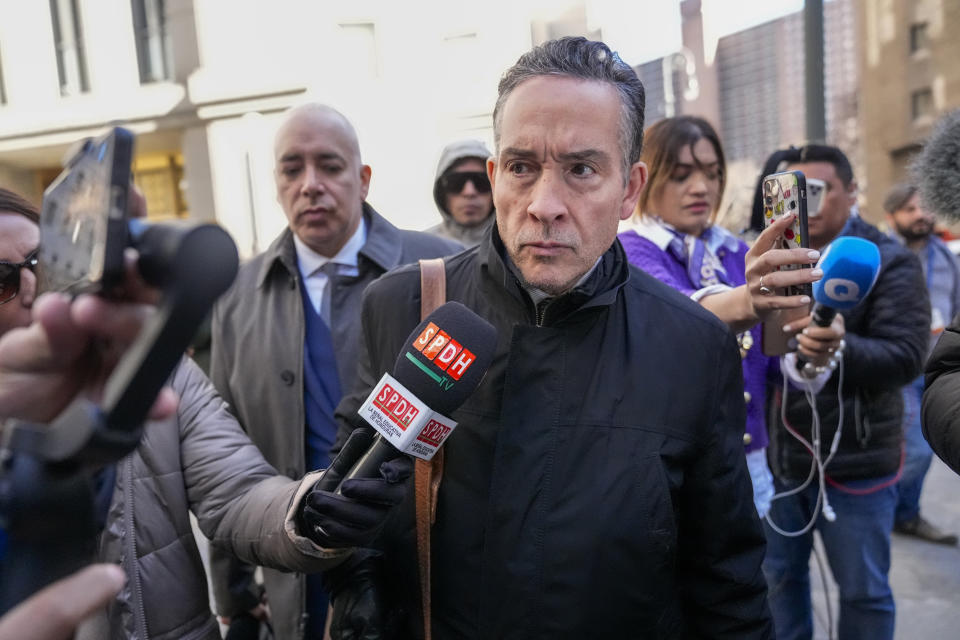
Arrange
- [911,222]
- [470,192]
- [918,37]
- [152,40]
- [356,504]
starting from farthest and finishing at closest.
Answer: [918,37] < [152,40] < [911,222] < [470,192] < [356,504]

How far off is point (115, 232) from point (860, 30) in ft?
138

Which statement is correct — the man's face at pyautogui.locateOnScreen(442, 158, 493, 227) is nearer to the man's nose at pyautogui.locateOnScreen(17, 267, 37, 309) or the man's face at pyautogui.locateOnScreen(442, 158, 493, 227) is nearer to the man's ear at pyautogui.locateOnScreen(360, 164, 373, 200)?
the man's ear at pyautogui.locateOnScreen(360, 164, 373, 200)

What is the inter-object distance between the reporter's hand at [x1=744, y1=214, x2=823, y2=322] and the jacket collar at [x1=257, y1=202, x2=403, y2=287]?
4.49 ft

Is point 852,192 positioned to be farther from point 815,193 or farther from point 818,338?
point 818,338

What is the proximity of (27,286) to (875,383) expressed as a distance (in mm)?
2647

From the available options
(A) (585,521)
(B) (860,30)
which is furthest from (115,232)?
(B) (860,30)

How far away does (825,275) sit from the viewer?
2.19 meters

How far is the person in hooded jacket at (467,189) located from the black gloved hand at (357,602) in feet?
9.08

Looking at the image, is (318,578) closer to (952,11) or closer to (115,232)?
(115,232)

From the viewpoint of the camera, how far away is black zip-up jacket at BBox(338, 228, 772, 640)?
159 centimetres

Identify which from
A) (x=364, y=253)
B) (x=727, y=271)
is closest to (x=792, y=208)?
(x=727, y=271)

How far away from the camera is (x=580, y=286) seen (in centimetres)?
170

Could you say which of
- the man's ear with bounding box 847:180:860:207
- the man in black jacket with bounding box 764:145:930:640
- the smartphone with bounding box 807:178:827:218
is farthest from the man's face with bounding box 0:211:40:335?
the man's ear with bounding box 847:180:860:207

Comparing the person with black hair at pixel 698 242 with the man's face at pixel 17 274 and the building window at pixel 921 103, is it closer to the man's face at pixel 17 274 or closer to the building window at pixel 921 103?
the man's face at pixel 17 274
